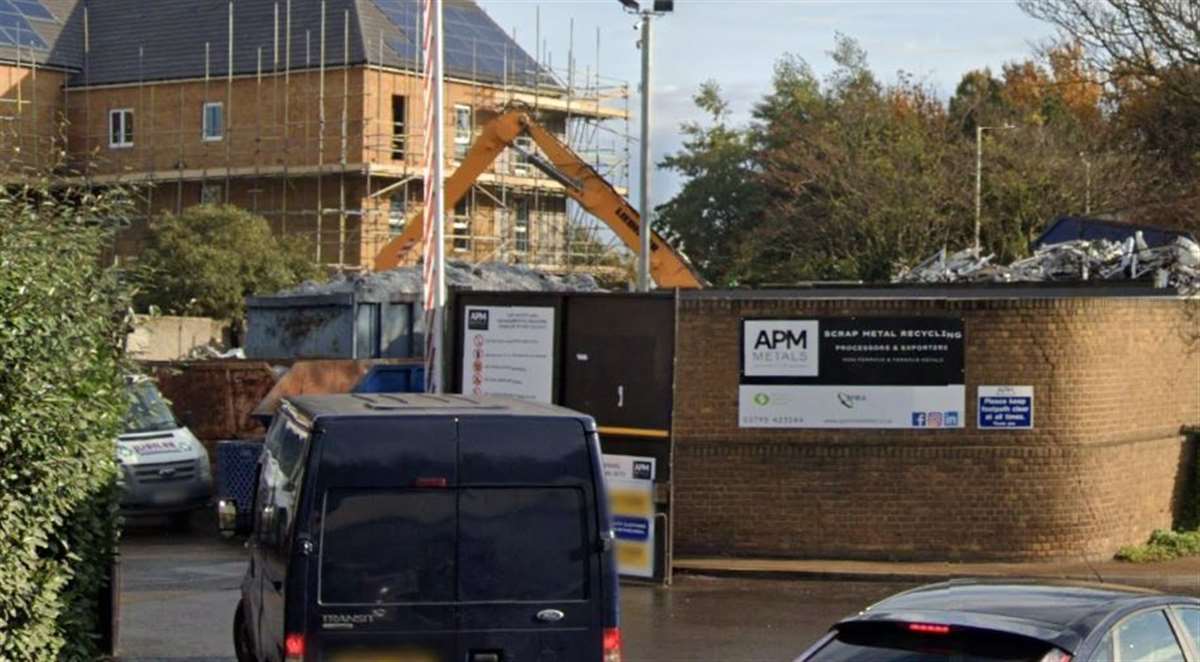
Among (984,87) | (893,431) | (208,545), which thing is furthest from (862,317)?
(984,87)

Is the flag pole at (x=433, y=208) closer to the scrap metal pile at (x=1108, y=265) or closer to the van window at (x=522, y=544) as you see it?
the van window at (x=522, y=544)

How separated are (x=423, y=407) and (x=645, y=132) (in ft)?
61.6

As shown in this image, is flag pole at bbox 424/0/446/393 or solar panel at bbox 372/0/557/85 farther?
solar panel at bbox 372/0/557/85

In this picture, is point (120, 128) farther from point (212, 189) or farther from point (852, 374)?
point (852, 374)

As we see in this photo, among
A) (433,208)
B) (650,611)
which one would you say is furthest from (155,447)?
(650,611)

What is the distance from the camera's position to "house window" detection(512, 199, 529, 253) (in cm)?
6056

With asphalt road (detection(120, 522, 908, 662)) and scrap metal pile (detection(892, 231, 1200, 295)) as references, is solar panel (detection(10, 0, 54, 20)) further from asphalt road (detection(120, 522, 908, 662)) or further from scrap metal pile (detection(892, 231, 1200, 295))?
asphalt road (detection(120, 522, 908, 662))

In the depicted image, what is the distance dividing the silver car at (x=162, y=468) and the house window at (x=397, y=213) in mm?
36577

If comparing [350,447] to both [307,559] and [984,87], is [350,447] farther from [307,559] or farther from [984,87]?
[984,87]

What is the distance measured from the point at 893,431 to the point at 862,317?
1.30 metres

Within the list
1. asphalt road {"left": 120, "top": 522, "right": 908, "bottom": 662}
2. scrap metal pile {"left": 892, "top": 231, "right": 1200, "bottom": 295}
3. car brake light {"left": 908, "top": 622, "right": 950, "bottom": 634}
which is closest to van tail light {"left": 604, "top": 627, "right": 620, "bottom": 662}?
car brake light {"left": 908, "top": 622, "right": 950, "bottom": 634}

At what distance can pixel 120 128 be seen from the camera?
198ft

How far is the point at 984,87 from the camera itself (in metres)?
67.8

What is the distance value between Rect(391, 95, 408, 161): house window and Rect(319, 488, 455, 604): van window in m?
49.0
